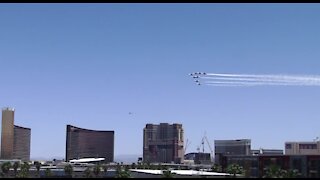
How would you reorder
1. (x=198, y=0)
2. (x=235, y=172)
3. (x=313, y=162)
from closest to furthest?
(x=198, y=0) → (x=313, y=162) → (x=235, y=172)

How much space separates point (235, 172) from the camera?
182 metres

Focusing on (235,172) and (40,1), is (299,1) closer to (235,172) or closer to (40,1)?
(40,1)

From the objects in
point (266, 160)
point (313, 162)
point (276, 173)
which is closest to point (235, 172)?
point (266, 160)

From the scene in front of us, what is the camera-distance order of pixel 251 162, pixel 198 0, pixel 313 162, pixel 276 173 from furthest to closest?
pixel 251 162 < pixel 313 162 < pixel 276 173 < pixel 198 0

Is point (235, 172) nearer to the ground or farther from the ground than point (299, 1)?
nearer to the ground

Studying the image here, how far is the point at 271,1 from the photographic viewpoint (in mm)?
49156

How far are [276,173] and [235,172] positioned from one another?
5855cm

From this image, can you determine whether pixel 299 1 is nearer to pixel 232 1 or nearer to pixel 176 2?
pixel 232 1

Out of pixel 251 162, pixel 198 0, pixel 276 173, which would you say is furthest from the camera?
pixel 251 162

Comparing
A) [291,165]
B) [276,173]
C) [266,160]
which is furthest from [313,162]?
[276,173]

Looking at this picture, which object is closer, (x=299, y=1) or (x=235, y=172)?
(x=299, y=1)

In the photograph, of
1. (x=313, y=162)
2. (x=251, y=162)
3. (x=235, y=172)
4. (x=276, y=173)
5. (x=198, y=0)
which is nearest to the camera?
(x=198, y=0)

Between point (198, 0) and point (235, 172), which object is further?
point (235, 172)

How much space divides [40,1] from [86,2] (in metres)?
4.13
